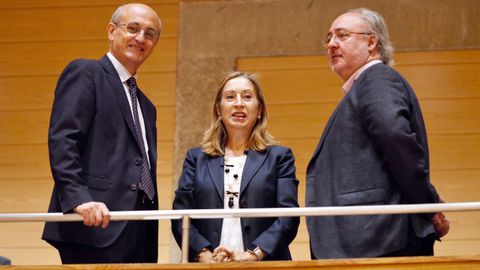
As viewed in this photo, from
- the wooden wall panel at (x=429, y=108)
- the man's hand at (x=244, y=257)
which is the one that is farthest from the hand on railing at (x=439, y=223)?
the wooden wall panel at (x=429, y=108)

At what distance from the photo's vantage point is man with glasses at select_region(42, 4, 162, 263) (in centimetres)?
388

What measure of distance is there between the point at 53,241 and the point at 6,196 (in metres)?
2.70

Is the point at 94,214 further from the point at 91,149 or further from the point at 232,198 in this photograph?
the point at 232,198

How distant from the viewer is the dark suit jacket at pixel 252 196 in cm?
416

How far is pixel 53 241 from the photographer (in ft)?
13.1

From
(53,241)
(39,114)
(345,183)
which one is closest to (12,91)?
(39,114)

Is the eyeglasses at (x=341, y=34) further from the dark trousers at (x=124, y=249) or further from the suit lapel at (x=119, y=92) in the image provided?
the dark trousers at (x=124, y=249)

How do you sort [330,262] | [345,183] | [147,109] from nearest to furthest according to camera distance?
[330,262], [345,183], [147,109]

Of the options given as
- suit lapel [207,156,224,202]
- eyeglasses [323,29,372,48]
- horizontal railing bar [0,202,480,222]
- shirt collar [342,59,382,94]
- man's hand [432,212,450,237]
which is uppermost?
eyeglasses [323,29,372,48]

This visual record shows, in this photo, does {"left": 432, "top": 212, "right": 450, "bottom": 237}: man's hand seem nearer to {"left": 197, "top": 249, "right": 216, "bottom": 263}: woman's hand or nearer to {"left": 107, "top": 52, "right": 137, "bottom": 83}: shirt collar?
{"left": 197, "top": 249, "right": 216, "bottom": 263}: woman's hand

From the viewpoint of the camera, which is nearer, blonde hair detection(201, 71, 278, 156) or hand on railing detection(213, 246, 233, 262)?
hand on railing detection(213, 246, 233, 262)

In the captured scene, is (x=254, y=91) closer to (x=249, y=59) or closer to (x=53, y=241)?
(x=53, y=241)

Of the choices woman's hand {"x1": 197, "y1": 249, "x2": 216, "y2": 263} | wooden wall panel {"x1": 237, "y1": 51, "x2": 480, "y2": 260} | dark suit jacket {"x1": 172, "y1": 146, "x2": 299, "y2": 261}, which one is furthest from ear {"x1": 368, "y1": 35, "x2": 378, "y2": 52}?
wooden wall panel {"x1": 237, "y1": 51, "x2": 480, "y2": 260}

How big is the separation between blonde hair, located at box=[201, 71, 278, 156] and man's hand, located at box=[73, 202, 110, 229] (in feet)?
2.76
